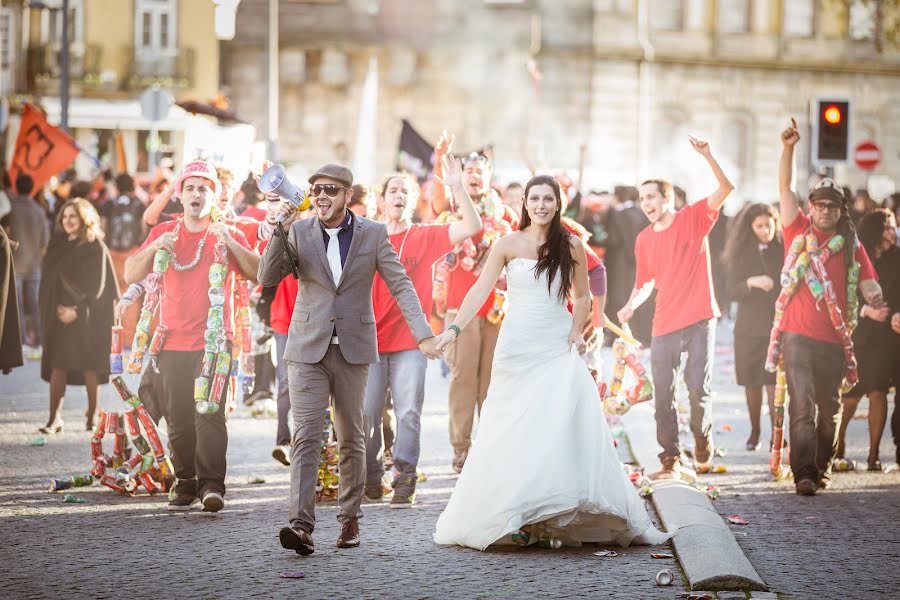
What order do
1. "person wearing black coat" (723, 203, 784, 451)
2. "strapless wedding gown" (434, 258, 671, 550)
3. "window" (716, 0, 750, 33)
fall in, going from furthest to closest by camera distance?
"window" (716, 0, 750, 33)
"person wearing black coat" (723, 203, 784, 451)
"strapless wedding gown" (434, 258, 671, 550)

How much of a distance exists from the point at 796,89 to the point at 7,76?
22981mm

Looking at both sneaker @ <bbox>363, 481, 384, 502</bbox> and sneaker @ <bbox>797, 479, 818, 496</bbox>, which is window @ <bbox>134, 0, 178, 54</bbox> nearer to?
sneaker @ <bbox>363, 481, 384, 502</bbox>

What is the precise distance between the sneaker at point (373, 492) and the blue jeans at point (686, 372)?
1.95 metres

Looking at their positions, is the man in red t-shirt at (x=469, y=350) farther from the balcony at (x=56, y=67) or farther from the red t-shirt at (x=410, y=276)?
the balcony at (x=56, y=67)

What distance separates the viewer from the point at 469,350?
11273 millimetres

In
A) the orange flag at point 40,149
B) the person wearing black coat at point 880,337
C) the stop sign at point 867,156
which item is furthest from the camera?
the stop sign at point 867,156

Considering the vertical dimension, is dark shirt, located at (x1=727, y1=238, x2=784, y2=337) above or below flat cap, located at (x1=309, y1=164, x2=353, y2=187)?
below

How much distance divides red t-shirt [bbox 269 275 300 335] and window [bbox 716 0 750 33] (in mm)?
41422

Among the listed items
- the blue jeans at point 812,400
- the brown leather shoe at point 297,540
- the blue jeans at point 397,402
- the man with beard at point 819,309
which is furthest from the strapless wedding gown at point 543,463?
the man with beard at point 819,309

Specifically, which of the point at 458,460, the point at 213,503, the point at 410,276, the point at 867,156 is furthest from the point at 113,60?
the point at 213,503

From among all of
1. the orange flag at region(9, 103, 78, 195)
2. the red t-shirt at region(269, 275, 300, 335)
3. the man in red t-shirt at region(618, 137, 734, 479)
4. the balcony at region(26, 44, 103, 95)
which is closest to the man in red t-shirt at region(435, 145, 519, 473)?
the man in red t-shirt at region(618, 137, 734, 479)

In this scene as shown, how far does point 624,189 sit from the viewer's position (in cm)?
2075

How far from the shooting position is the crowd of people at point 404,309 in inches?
328

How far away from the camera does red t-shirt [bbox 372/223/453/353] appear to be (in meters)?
10.0
